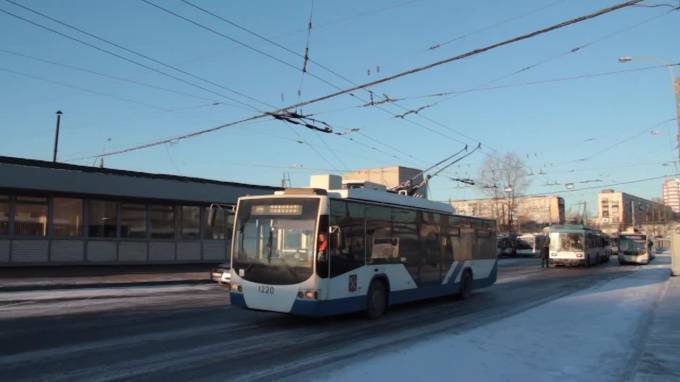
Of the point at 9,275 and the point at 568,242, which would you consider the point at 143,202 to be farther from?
the point at 568,242

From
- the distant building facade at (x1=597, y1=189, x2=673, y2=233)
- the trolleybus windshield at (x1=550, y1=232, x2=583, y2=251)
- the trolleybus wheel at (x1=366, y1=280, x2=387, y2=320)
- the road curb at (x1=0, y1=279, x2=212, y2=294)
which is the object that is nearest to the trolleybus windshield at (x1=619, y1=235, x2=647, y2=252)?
the trolleybus windshield at (x1=550, y1=232, x2=583, y2=251)

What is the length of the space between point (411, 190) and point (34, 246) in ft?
51.9

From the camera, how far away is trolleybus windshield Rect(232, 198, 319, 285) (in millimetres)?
11258

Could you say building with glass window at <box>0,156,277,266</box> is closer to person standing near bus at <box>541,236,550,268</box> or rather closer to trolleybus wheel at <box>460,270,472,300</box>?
trolleybus wheel at <box>460,270,472,300</box>

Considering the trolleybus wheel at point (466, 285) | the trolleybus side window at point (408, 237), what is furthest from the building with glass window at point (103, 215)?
the trolleybus side window at point (408, 237)

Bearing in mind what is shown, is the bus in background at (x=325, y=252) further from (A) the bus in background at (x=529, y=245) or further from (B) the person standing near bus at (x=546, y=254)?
(A) the bus in background at (x=529, y=245)

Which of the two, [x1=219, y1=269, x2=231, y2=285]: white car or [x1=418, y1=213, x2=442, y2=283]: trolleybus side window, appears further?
[x1=219, y1=269, x2=231, y2=285]: white car

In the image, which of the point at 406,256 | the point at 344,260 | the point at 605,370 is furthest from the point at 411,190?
the point at 605,370

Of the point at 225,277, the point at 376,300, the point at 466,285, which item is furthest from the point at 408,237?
the point at 225,277

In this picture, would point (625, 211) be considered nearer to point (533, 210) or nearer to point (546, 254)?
point (533, 210)

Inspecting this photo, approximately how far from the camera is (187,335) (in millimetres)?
10203

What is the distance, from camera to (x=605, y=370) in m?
7.80

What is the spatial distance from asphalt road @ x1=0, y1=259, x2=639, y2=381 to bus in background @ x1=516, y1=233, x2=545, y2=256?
174 feet

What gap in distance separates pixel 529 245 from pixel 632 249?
74.5 ft
